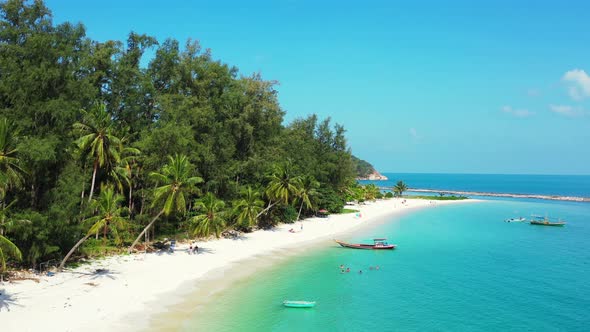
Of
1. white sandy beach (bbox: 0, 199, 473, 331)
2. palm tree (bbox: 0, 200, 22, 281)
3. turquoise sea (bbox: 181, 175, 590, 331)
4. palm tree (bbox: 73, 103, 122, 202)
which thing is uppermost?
palm tree (bbox: 73, 103, 122, 202)

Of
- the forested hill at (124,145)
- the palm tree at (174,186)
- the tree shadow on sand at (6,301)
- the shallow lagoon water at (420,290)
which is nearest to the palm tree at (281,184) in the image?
the forested hill at (124,145)

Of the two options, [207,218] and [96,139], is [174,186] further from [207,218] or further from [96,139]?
[96,139]

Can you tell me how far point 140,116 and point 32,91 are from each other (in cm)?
1627

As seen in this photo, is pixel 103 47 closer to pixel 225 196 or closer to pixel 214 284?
pixel 225 196

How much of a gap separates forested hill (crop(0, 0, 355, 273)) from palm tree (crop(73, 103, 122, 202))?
117 mm

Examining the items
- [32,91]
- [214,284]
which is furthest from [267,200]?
[32,91]

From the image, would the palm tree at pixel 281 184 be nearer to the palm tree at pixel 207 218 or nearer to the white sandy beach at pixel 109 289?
the white sandy beach at pixel 109 289

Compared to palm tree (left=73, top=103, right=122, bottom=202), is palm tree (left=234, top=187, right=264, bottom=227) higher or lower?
lower

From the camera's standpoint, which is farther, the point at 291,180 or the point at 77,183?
the point at 291,180

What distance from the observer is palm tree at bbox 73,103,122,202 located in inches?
1287

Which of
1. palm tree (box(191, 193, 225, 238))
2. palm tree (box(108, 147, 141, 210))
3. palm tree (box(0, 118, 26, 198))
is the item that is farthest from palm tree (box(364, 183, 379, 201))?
palm tree (box(0, 118, 26, 198))

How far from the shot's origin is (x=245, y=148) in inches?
2275

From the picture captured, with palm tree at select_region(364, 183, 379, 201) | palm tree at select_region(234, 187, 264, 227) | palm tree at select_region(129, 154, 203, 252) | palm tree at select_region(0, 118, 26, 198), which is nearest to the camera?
palm tree at select_region(0, 118, 26, 198)

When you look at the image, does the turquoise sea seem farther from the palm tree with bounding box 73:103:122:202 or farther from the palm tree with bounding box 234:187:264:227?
the palm tree with bounding box 73:103:122:202
